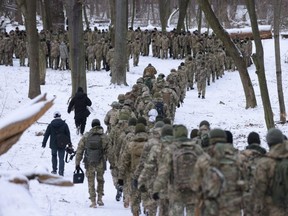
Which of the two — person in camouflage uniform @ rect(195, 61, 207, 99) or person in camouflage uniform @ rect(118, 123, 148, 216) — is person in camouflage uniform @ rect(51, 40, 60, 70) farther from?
person in camouflage uniform @ rect(118, 123, 148, 216)

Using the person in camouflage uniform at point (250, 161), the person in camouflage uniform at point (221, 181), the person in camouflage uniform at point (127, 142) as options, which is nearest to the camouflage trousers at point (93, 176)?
the person in camouflage uniform at point (127, 142)

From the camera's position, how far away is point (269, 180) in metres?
7.20

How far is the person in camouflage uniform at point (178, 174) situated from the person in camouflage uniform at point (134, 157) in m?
1.60

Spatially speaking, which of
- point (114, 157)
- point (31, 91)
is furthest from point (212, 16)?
point (114, 157)

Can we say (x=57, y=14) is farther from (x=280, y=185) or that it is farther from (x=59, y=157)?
(x=280, y=185)

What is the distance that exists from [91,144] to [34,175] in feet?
31.4

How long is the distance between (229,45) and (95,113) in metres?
5.35

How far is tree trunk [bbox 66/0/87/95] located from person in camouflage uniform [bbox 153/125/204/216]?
517 inches

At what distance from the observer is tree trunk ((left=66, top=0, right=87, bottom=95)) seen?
818 inches

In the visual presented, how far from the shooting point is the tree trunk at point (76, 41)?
68.1 feet

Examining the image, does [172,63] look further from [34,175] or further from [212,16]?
[34,175]

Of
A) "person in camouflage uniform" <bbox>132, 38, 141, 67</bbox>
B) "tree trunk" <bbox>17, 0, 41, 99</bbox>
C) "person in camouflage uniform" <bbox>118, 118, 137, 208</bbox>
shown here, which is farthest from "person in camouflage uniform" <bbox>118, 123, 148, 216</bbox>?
"person in camouflage uniform" <bbox>132, 38, 141, 67</bbox>

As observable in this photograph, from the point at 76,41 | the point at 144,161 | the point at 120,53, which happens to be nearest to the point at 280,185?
the point at 144,161

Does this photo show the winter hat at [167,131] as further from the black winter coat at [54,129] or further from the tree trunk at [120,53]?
the tree trunk at [120,53]
